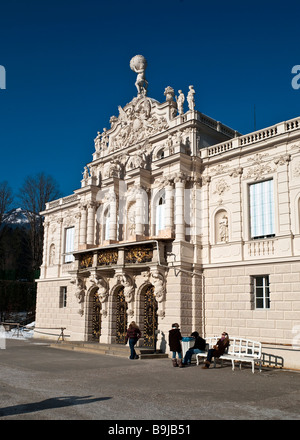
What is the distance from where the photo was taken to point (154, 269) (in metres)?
20.8

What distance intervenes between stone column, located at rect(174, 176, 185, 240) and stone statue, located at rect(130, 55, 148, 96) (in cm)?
841

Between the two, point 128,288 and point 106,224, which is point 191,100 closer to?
point 106,224

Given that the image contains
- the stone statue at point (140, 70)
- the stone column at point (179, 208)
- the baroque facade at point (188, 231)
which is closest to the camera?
the baroque facade at point (188, 231)

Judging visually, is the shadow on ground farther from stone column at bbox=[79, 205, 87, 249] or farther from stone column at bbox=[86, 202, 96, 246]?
stone column at bbox=[79, 205, 87, 249]

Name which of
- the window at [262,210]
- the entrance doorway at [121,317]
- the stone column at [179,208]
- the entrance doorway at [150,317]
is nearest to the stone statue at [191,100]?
the stone column at [179,208]

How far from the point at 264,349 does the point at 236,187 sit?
7.68m

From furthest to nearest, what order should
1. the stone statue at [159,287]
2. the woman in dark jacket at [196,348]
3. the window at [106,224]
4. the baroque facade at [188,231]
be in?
the window at [106,224], the stone statue at [159,287], the baroque facade at [188,231], the woman in dark jacket at [196,348]

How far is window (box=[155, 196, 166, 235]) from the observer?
23.4 m

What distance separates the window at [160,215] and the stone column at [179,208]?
6.20 feet

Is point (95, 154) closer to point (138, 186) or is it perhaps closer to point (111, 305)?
point (138, 186)

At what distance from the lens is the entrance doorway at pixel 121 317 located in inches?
925

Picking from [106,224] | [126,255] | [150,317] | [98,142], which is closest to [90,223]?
[106,224]

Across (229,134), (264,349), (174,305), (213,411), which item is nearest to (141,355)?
(174,305)

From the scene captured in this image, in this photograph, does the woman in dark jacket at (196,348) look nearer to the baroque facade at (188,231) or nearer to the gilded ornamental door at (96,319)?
the baroque facade at (188,231)
